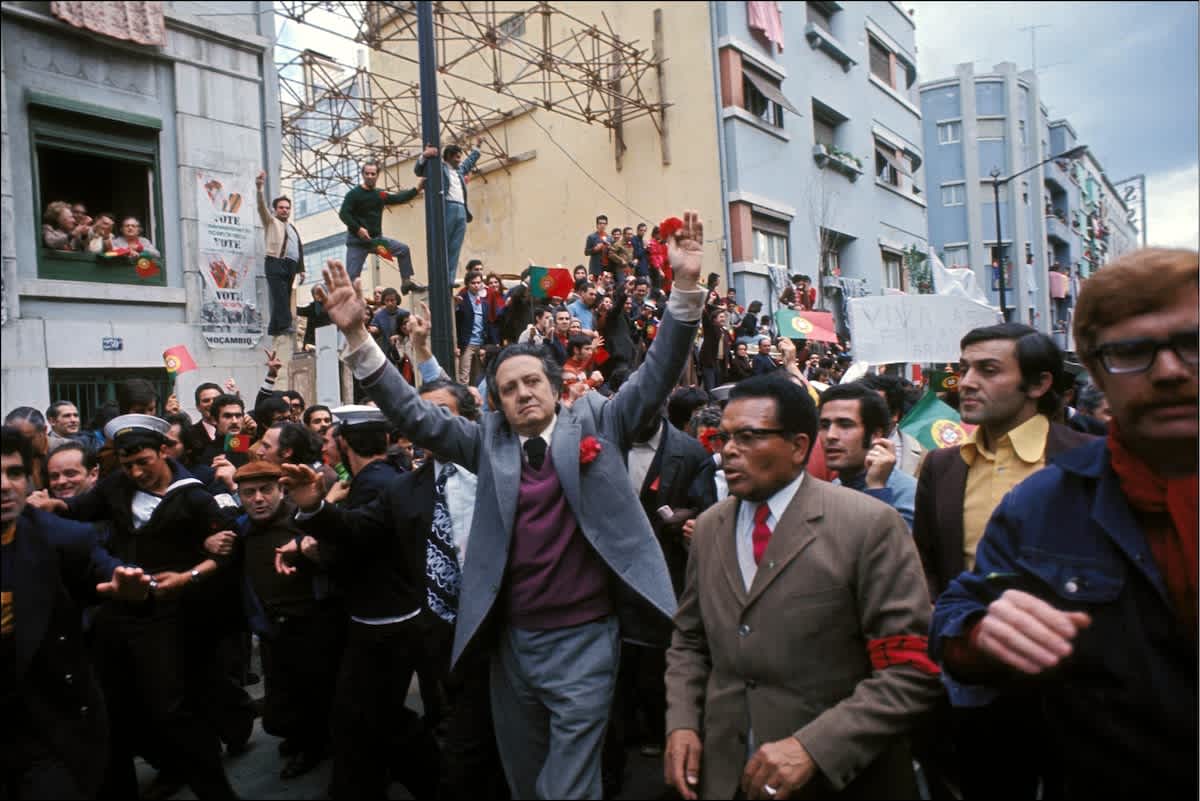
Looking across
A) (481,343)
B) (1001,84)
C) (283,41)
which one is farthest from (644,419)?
(1001,84)

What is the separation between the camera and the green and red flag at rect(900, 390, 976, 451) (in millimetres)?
4934

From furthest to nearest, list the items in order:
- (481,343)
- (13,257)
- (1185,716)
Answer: (481,343), (13,257), (1185,716)

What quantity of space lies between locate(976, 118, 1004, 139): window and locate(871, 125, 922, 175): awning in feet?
55.1

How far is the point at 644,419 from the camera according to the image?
324 cm

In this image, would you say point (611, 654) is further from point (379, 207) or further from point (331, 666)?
point (379, 207)

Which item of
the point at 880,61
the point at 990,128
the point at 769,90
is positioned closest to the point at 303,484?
the point at 769,90

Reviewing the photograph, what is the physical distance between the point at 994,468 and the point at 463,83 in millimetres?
19450

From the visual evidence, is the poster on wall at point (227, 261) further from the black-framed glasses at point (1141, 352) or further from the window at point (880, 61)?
the window at point (880, 61)

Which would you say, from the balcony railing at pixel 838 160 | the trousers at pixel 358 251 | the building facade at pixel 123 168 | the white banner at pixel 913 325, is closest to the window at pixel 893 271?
the balcony railing at pixel 838 160

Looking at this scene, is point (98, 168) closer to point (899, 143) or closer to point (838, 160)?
point (838, 160)

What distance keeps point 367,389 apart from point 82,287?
26.5 feet

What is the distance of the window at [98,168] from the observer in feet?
30.8

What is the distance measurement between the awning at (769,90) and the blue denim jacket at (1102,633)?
16965 millimetres

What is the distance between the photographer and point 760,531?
2.44 metres
